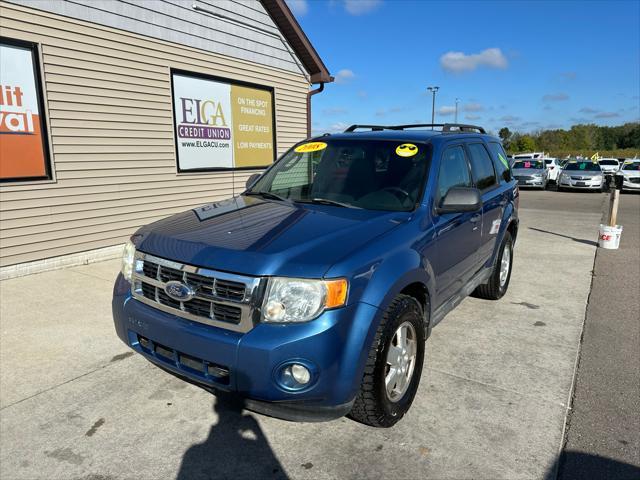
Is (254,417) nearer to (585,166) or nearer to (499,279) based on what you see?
(499,279)

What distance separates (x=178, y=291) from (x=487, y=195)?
3.15 metres

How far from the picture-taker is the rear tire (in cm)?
506

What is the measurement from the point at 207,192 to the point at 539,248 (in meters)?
6.22

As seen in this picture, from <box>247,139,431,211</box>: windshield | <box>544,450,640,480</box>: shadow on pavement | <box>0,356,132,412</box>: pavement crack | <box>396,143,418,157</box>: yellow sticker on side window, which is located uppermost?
<box>396,143,418,157</box>: yellow sticker on side window

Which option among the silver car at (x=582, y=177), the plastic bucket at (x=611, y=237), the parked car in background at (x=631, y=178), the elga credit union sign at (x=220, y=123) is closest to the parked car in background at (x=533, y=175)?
the silver car at (x=582, y=177)

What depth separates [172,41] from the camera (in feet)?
25.6

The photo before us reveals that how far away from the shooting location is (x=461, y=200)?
3207 millimetres

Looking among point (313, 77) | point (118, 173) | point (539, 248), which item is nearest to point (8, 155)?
point (118, 173)

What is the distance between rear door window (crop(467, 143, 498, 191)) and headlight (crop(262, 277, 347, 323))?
2.52 m

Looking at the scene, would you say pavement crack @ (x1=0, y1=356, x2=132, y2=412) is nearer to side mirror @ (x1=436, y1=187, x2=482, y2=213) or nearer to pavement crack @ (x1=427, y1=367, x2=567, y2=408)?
pavement crack @ (x1=427, y1=367, x2=567, y2=408)

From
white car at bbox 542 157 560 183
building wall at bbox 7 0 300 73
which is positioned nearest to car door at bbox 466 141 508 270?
building wall at bbox 7 0 300 73

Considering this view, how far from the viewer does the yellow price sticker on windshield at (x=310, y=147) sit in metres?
4.04

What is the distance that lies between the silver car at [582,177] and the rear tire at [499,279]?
1882 cm

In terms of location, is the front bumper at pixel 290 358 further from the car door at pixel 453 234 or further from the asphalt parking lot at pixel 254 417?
the car door at pixel 453 234
